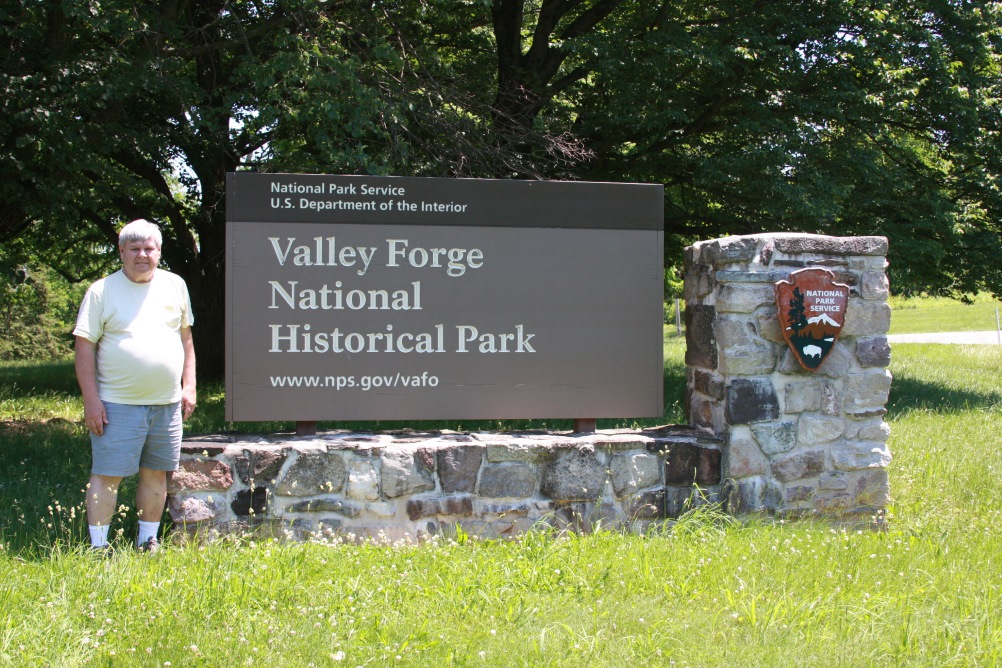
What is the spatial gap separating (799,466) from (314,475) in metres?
2.64

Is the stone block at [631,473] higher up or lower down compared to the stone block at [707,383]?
lower down

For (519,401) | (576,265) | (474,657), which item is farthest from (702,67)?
(474,657)

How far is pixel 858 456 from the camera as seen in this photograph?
4.48 metres

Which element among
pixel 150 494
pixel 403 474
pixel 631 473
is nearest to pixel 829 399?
pixel 631 473

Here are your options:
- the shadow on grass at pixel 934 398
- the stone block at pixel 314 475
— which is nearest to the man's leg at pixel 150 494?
the stone block at pixel 314 475

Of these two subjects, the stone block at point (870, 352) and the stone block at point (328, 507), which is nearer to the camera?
the stone block at point (328, 507)

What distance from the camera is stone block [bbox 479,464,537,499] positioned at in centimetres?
425

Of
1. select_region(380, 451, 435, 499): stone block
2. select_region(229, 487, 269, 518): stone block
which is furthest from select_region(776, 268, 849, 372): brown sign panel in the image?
select_region(229, 487, 269, 518): stone block

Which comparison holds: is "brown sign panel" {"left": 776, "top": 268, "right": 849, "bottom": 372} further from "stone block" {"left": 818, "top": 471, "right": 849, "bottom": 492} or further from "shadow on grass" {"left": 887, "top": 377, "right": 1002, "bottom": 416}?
"shadow on grass" {"left": 887, "top": 377, "right": 1002, "bottom": 416}

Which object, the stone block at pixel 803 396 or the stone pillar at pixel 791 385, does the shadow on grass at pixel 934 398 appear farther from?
the stone block at pixel 803 396

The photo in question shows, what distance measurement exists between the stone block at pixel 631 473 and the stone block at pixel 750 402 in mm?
508

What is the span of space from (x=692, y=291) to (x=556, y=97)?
6444mm

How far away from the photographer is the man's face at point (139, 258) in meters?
3.69

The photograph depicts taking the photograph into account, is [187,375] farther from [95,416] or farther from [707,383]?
[707,383]
